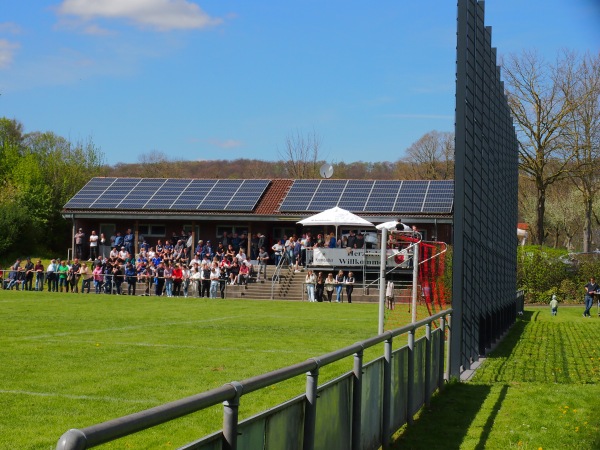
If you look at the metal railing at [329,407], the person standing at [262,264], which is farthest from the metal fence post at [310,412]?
the person standing at [262,264]

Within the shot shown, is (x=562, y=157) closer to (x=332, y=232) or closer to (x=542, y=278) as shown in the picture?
(x=542, y=278)

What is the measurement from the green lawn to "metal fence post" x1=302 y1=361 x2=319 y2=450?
→ 10.4 feet

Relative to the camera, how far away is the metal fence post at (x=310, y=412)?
5938 millimetres

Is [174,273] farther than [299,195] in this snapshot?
No

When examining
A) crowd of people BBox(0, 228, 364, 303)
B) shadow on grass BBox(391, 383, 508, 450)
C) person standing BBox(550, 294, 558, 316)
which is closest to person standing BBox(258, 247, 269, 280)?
crowd of people BBox(0, 228, 364, 303)

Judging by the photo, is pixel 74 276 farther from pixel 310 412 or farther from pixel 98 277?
pixel 310 412

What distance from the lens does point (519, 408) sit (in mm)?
11211

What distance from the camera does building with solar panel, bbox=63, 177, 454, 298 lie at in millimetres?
52469

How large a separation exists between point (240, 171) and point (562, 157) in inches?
2515

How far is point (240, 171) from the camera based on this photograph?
396 feet

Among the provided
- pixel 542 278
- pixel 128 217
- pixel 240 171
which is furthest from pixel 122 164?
pixel 542 278

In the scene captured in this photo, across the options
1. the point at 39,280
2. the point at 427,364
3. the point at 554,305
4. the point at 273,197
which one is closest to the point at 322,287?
the point at 554,305

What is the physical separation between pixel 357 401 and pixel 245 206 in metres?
47.4

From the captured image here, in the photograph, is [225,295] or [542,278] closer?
[225,295]
